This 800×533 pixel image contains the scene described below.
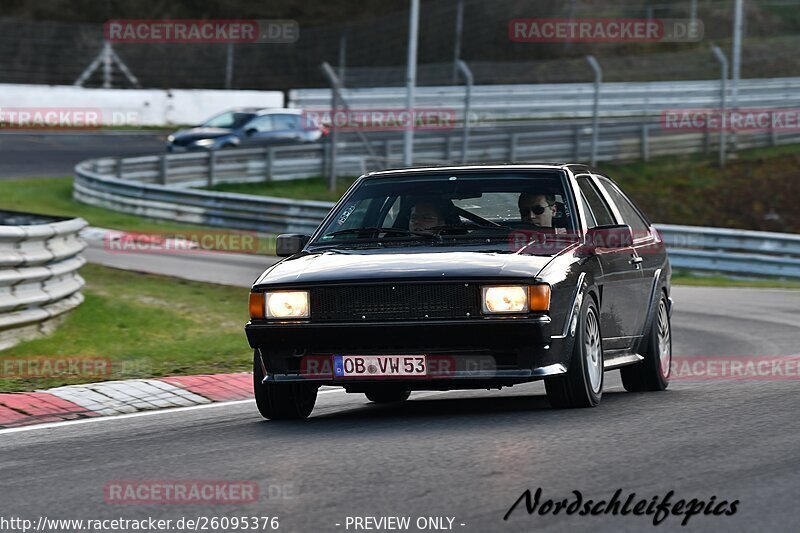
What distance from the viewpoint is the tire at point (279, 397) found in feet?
27.6

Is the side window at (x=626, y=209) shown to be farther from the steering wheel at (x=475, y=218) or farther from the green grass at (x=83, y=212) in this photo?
the green grass at (x=83, y=212)

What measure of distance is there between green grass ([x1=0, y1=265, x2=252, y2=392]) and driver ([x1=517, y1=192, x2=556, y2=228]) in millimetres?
3411

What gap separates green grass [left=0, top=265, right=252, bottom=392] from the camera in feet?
38.0

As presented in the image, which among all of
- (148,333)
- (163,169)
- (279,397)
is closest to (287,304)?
(279,397)

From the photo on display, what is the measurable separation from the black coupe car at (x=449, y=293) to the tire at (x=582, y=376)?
1 cm

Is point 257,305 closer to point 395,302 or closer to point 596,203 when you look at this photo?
point 395,302

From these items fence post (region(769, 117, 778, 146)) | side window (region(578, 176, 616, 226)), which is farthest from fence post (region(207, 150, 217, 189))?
side window (region(578, 176, 616, 226))

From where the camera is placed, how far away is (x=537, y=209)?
9055mm

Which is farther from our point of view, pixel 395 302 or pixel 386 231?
pixel 386 231

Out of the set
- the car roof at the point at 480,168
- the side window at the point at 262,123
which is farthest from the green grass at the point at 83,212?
the car roof at the point at 480,168

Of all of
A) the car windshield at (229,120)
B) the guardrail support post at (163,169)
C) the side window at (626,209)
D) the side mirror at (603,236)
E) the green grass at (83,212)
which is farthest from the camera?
the car windshield at (229,120)

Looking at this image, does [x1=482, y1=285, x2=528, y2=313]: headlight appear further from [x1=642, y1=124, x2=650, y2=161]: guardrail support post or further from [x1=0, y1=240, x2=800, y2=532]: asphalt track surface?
[x1=642, y1=124, x2=650, y2=161]: guardrail support post

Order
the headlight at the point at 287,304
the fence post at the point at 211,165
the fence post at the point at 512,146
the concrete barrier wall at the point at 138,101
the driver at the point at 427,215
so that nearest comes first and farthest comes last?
the headlight at the point at 287,304 < the driver at the point at 427,215 < the fence post at the point at 211,165 < the fence post at the point at 512,146 < the concrete barrier wall at the point at 138,101

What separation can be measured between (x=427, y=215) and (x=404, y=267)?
1.05 meters
